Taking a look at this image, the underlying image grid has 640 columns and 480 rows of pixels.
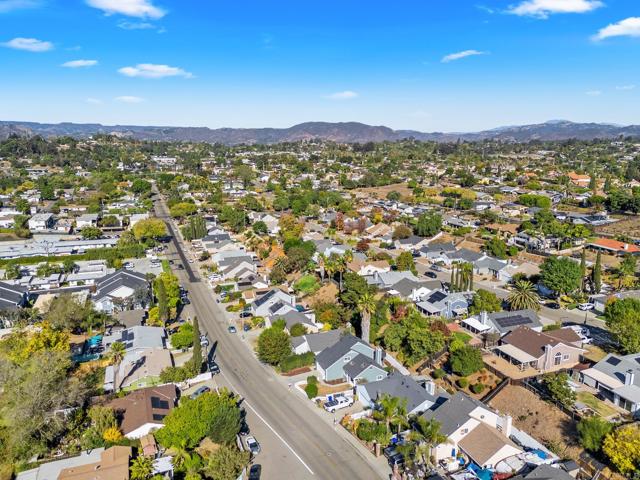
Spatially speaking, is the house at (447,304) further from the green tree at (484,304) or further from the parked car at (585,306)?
the parked car at (585,306)

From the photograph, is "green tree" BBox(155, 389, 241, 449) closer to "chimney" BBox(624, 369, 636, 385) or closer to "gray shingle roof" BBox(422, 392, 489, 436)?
"gray shingle roof" BBox(422, 392, 489, 436)

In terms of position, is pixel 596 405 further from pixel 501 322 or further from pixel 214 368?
pixel 214 368

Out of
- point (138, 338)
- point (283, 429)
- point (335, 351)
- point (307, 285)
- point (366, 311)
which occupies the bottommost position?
point (283, 429)

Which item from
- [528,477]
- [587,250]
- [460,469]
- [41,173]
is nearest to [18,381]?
[460,469]

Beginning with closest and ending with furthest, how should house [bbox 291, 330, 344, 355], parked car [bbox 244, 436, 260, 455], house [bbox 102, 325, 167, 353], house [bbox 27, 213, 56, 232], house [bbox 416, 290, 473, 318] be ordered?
parked car [bbox 244, 436, 260, 455] < house [bbox 291, 330, 344, 355] < house [bbox 102, 325, 167, 353] < house [bbox 416, 290, 473, 318] < house [bbox 27, 213, 56, 232]

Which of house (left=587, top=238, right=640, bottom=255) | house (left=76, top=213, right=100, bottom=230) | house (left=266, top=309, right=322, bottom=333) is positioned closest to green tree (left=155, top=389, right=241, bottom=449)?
house (left=266, top=309, right=322, bottom=333)

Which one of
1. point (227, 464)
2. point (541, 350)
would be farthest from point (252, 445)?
point (541, 350)

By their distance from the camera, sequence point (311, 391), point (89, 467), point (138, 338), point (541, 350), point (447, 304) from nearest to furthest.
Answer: point (89, 467) < point (311, 391) < point (541, 350) < point (138, 338) < point (447, 304)

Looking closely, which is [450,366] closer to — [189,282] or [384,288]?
[384,288]
